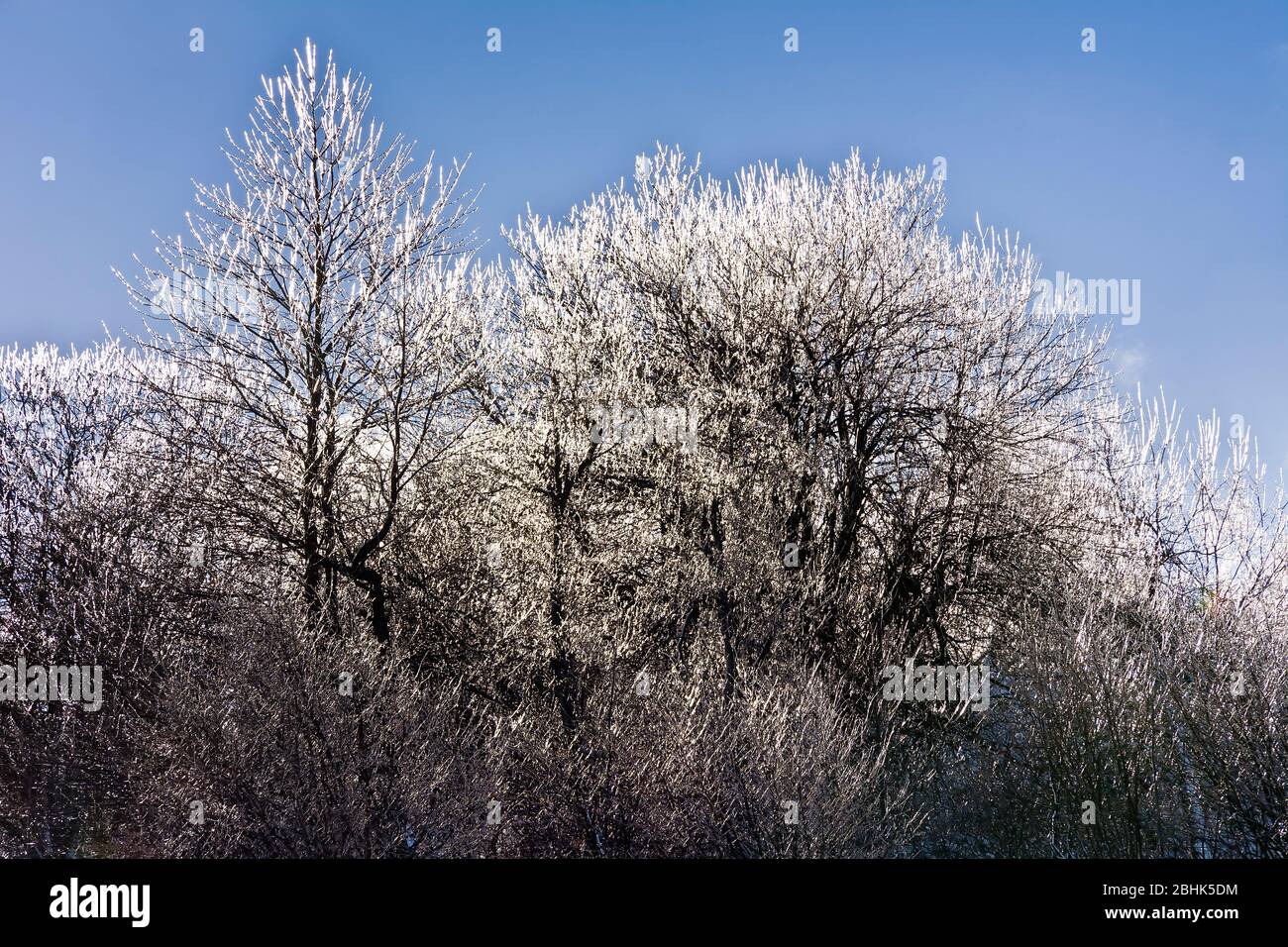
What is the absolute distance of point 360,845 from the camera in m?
11.7

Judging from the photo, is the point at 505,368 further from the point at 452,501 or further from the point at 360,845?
the point at 360,845

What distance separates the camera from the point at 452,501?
15797 millimetres

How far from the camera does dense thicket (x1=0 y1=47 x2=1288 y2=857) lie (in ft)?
42.0

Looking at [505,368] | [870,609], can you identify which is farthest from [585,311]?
[870,609]

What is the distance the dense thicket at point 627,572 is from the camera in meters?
12.8

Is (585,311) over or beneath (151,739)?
over

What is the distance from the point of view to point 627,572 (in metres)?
16.5
